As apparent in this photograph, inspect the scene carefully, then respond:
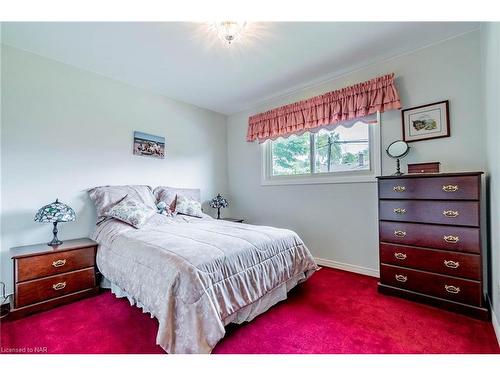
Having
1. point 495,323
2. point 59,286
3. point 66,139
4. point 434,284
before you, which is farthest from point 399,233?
point 66,139

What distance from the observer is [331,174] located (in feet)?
10.1

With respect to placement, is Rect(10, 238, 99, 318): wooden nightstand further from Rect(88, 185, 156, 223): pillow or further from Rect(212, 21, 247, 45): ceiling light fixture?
Rect(212, 21, 247, 45): ceiling light fixture

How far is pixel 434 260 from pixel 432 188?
0.60m

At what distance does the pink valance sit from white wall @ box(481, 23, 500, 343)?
71cm

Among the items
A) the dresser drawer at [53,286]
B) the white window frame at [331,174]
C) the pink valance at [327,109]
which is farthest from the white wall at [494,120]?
the dresser drawer at [53,286]

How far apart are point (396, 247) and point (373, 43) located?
1.98 m

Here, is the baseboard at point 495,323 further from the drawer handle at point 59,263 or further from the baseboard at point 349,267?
the drawer handle at point 59,263

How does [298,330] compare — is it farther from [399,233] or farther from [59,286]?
[59,286]

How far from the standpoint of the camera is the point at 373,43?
7.57ft

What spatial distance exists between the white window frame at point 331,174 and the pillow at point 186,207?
3.85 ft

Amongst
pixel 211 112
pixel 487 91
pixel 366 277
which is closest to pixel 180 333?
pixel 366 277

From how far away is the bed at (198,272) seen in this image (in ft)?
4.37

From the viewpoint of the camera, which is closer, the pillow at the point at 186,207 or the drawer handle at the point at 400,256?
the drawer handle at the point at 400,256

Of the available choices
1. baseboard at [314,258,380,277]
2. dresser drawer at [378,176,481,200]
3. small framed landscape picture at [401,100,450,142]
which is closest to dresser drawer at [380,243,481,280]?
dresser drawer at [378,176,481,200]
